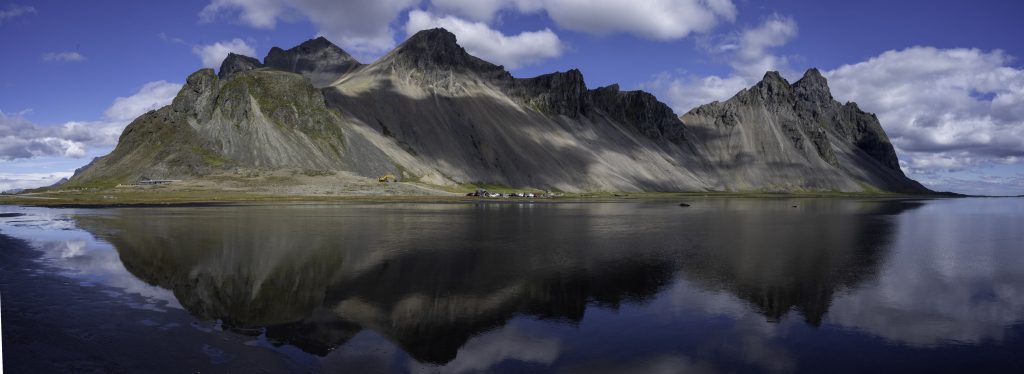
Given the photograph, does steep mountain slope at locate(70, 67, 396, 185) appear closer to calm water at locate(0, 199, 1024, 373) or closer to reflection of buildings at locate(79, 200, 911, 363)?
reflection of buildings at locate(79, 200, 911, 363)

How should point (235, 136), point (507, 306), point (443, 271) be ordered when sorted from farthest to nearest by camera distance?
point (235, 136) → point (443, 271) → point (507, 306)

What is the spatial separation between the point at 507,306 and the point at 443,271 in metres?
8.44

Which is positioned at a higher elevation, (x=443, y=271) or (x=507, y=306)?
(x=443, y=271)

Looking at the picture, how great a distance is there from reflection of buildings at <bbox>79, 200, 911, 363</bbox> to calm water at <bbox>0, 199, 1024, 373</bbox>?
6.2 inches

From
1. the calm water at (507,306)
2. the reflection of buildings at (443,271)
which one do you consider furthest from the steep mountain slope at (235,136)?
the calm water at (507,306)

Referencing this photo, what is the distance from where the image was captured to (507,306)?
76.2ft

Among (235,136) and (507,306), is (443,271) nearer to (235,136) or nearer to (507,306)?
(507,306)

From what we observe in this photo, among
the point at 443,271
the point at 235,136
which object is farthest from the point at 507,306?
the point at 235,136

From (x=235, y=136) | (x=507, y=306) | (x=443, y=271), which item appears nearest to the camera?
(x=507, y=306)

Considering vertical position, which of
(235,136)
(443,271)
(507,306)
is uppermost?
(235,136)

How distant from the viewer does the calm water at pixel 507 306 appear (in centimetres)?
1692

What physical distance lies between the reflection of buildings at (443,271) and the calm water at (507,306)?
0.51 feet

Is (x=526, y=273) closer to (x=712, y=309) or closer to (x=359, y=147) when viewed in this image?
(x=712, y=309)

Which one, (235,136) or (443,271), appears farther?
(235,136)
